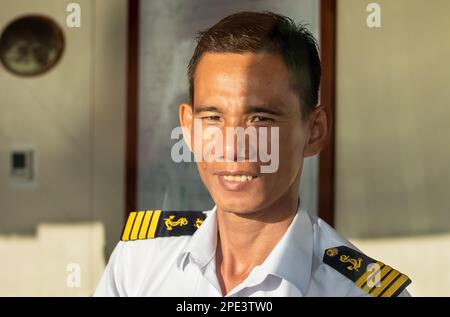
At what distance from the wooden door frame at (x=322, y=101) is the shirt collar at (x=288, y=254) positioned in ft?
0.94

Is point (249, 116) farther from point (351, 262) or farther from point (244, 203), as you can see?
point (351, 262)

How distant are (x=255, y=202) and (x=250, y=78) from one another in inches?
12.0

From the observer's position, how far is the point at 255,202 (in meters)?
1.46

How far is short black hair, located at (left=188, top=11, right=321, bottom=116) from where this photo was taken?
4.67 feet

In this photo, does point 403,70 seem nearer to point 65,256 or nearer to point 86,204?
point 86,204

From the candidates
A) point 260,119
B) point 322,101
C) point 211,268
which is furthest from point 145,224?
point 322,101

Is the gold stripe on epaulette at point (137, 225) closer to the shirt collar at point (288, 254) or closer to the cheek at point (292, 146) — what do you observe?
the shirt collar at point (288, 254)

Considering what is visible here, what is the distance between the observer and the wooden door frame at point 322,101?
1717mm

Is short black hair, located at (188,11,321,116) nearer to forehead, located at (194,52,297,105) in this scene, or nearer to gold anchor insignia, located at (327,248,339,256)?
forehead, located at (194,52,297,105)

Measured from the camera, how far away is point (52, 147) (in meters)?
2.01

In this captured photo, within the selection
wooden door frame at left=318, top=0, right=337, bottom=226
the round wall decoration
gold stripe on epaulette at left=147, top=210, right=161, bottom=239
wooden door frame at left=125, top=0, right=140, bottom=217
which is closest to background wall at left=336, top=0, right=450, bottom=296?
wooden door frame at left=318, top=0, right=337, bottom=226

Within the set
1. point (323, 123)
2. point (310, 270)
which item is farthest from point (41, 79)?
point (310, 270)

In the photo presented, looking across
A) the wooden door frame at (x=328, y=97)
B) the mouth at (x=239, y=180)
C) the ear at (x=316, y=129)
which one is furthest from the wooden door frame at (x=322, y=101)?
the mouth at (x=239, y=180)
